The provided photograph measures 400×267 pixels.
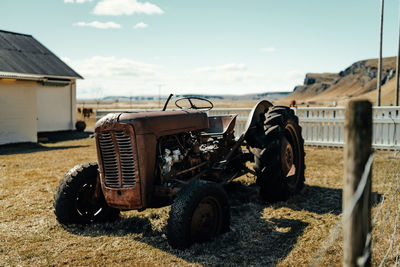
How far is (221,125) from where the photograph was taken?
17.0ft

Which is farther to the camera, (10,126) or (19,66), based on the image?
(19,66)

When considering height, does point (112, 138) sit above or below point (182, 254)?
above

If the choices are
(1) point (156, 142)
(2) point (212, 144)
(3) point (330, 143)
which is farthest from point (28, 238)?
(3) point (330, 143)

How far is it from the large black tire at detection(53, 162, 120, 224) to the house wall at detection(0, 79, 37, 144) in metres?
10.2

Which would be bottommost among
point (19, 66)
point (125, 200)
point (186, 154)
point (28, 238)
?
point (28, 238)

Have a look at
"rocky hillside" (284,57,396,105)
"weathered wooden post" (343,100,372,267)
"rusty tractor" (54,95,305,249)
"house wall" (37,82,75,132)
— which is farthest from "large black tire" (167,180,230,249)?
"rocky hillside" (284,57,396,105)

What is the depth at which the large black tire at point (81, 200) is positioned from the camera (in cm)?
419

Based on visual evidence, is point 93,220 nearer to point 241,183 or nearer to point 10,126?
point 241,183

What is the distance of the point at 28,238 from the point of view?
4.04 meters

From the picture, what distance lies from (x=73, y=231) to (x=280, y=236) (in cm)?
239

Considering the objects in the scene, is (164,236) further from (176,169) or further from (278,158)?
(278,158)

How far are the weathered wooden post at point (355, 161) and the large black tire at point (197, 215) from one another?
72.0 inches

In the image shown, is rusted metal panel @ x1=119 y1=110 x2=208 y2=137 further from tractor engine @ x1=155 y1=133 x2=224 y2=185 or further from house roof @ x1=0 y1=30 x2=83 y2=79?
house roof @ x1=0 y1=30 x2=83 y2=79

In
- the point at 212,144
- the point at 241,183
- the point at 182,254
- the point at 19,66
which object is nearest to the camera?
the point at 182,254
